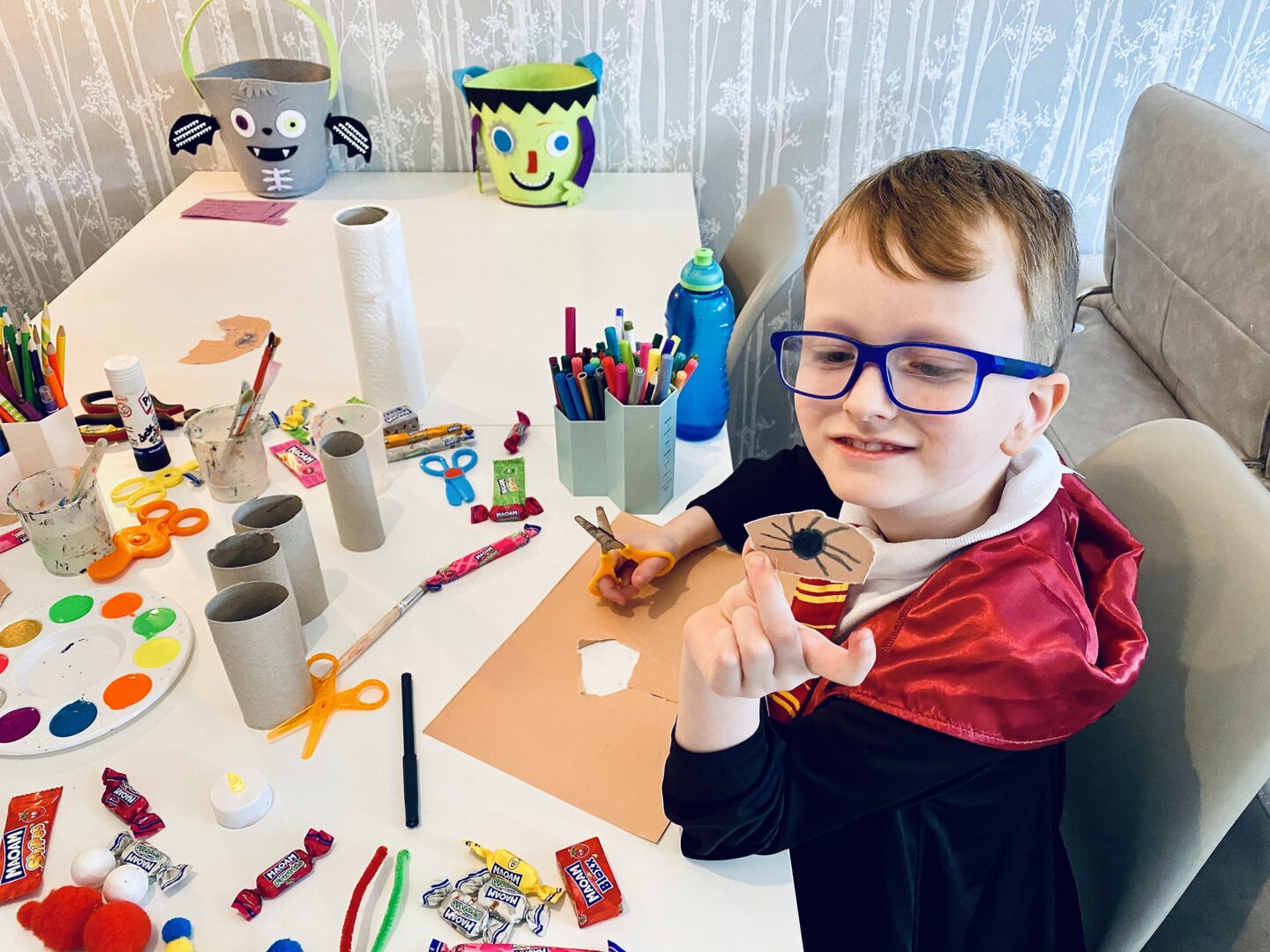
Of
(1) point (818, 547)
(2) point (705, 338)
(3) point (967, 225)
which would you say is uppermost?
(3) point (967, 225)

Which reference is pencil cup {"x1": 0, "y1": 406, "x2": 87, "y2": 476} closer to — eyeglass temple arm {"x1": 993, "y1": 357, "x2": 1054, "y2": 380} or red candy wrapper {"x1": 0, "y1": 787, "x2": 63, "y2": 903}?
red candy wrapper {"x1": 0, "y1": 787, "x2": 63, "y2": 903}

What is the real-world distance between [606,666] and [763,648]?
285 millimetres

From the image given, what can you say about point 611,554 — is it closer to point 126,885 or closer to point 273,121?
point 126,885

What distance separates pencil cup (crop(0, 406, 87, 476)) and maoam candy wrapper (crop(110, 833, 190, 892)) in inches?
19.0

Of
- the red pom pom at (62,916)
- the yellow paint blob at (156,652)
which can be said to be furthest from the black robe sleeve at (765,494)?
the red pom pom at (62,916)

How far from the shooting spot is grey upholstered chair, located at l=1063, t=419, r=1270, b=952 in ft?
2.26

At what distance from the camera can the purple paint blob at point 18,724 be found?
0.75 metres

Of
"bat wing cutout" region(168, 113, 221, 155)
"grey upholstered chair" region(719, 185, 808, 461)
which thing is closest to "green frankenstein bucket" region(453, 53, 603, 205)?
"grey upholstered chair" region(719, 185, 808, 461)

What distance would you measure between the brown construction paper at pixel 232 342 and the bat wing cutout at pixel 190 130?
1.59 ft

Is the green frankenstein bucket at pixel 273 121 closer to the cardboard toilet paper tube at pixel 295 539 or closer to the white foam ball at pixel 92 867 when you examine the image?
the cardboard toilet paper tube at pixel 295 539

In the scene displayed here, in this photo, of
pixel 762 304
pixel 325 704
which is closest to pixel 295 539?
pixel 325 704

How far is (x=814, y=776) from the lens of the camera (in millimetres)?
677

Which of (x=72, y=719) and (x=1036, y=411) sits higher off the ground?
(x=1036, y=411)

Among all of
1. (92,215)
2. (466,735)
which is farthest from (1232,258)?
(92,215)
